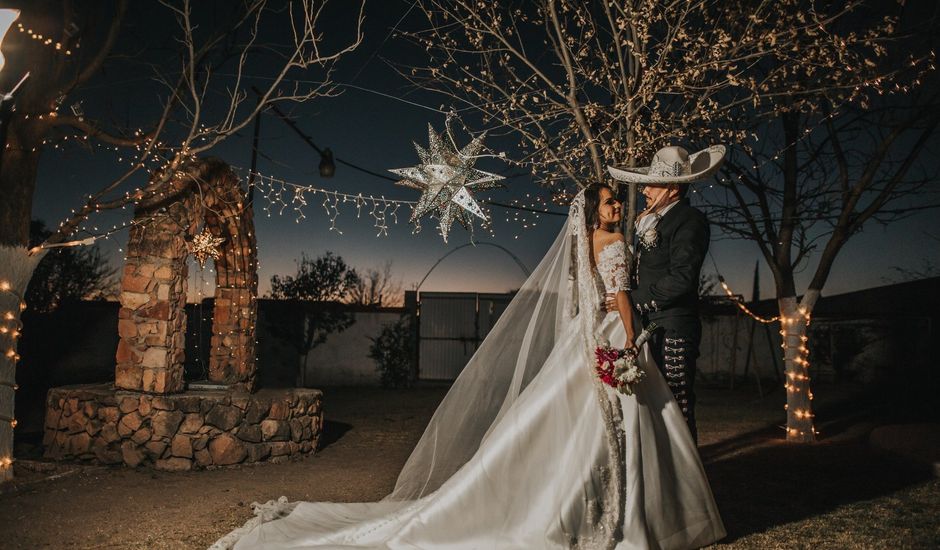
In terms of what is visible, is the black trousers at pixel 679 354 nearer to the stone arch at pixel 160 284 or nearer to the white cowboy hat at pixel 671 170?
the white cowboy hat at pixel 671 170

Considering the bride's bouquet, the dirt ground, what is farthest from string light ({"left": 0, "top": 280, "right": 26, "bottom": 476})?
the bride's bouquet

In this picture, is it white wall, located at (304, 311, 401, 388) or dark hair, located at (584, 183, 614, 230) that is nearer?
dark hair, located at (584, 183, 614, 230)

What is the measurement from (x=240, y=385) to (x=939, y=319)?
49.1ft

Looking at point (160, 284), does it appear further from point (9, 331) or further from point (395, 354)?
point (395, 354)

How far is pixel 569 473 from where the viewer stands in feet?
11.2

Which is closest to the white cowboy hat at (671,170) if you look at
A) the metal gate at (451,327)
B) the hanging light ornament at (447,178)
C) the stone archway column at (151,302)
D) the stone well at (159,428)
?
the hanging light ornament at (447,178)

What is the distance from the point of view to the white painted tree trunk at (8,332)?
18.9 feet

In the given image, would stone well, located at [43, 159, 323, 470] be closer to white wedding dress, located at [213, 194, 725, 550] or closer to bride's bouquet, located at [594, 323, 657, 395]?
white wedding dress, located at [213, 194, 725, 550]

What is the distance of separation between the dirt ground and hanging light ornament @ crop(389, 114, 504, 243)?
2.49 m

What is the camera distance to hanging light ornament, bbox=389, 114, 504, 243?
574 centimetres

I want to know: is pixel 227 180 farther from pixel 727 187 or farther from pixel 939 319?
pixel 939 319

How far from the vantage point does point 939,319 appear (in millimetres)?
14805

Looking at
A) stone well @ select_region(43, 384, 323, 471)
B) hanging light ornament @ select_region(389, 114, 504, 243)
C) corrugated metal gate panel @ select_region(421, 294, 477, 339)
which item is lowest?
stone well @ select_region(43, 384, 323, 471)

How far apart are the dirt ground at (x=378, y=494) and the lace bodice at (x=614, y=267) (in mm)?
1603
